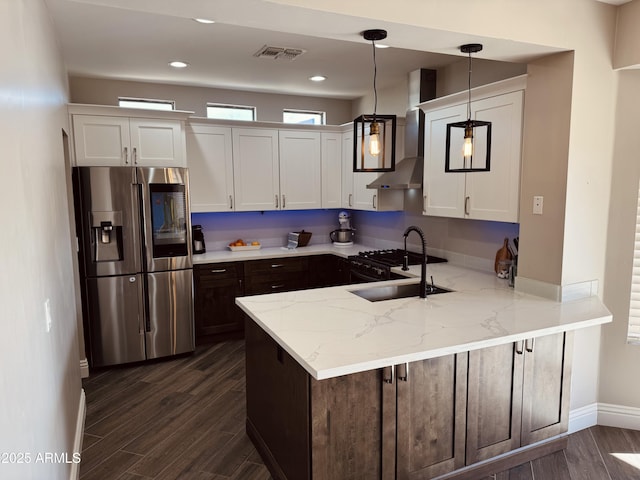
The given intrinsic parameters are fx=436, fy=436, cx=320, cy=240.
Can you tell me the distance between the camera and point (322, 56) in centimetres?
379

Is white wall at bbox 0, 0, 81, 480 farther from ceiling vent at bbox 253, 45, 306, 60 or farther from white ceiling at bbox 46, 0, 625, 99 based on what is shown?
ceiling vent at bbox 253, 45, 306, 60

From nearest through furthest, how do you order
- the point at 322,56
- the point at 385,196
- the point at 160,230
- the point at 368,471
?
the point at 368,471 < the point at 322,56 < the point at 160,230 < the point at 385,196

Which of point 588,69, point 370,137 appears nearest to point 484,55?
point 588,69

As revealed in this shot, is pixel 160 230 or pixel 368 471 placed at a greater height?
pixel 160 230

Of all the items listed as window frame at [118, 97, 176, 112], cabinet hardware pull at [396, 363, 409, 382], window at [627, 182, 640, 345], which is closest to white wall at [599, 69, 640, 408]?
window at [627, 182, 640, 345]

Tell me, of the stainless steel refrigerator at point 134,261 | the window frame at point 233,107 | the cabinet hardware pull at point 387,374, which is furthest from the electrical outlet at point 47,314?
the window frame at point 233,107

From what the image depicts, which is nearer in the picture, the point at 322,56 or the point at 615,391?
the point at 615,391

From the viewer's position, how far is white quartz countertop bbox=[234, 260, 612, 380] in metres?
1.97

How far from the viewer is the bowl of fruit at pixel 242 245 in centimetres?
509

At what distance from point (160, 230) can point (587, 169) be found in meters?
3.51

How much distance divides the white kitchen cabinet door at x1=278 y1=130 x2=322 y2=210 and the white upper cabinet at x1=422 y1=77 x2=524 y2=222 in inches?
65.9

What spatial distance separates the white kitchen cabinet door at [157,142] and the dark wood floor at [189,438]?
1989 mm

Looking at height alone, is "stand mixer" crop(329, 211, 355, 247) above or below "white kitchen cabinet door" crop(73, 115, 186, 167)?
below

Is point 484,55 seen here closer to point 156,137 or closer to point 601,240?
point 601,240
